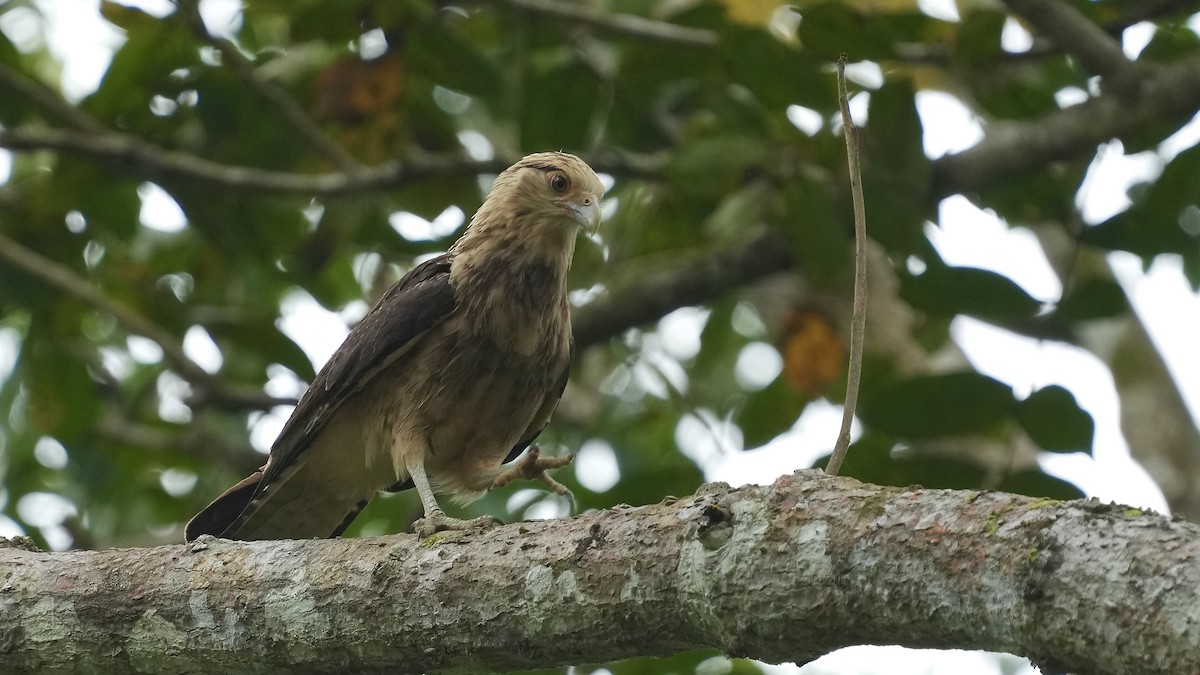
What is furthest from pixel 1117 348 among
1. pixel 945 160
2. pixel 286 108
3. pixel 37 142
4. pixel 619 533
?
pixel 37 142

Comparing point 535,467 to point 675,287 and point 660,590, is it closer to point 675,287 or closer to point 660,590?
point 660,590

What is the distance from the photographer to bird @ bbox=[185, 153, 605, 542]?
14.4ft

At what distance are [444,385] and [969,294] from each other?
1793 mm

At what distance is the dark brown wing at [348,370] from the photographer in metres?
4.38

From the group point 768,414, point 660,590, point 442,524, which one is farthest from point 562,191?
point 660,590

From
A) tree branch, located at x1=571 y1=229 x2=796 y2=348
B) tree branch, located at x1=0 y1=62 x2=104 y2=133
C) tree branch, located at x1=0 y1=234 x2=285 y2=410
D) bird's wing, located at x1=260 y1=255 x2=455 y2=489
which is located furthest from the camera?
tree branch, located at x1=571 y1=229 x2=796 y2=348

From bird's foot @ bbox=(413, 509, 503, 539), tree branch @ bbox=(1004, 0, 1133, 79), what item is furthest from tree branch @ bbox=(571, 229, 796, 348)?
bird's foot @ bbox=(413, 509, 503, 539)

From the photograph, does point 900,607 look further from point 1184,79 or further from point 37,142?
point 37,142

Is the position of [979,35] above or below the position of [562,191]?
above

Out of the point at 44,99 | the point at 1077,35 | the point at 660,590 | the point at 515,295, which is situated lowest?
the point at 660,590

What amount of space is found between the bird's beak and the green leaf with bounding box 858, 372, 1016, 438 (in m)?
1.23

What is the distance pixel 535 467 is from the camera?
13.3ft

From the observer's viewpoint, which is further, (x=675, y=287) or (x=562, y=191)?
(x=675, y=287)

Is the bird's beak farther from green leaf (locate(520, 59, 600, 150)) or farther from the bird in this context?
green leaf (locate(520, 59, 600, 150))
